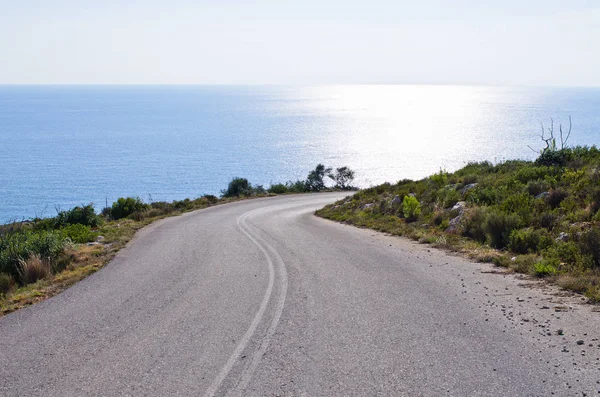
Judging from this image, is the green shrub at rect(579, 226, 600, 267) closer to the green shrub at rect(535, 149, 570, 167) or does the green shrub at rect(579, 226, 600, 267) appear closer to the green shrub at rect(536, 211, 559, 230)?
the green shrub at rect(536, 211, 559, 230)

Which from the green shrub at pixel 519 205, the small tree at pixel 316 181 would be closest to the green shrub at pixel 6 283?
the green shrub at pixel 519 205

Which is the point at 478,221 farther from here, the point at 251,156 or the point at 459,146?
the point at 459,146

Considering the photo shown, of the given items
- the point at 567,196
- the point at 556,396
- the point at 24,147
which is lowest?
the point at 556,396

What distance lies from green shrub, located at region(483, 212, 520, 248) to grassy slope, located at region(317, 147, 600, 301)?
0.02 metres

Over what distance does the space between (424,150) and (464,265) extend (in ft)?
365

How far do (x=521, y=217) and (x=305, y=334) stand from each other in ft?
30.7

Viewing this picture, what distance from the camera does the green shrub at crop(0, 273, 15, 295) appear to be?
1220 cm

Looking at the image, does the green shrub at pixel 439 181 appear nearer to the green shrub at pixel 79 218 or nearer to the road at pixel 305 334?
the road at pixel 305 334

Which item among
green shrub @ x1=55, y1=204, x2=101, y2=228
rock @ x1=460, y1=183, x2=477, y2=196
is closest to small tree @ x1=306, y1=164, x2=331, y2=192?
green shrub @ x1=55, y1=204, x2=101, y2=228

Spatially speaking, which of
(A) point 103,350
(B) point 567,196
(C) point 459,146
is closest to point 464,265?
(B) point 567,196

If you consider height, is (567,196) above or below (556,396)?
above

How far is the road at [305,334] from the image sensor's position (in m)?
5.58

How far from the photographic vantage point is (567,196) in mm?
15047

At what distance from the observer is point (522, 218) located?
14266 mm
